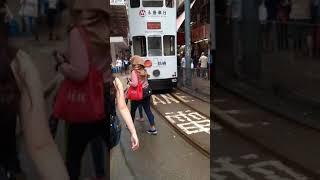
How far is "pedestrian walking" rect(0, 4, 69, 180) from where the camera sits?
0.91 m

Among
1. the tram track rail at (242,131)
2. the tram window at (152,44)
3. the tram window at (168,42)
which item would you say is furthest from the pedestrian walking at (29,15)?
the tram window at (168,42)

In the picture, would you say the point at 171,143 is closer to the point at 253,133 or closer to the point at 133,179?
the point at 133,179

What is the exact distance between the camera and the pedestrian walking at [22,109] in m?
0.91

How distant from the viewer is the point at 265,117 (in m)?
1.05

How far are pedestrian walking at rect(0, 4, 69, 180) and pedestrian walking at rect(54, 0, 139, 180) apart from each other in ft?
0.15

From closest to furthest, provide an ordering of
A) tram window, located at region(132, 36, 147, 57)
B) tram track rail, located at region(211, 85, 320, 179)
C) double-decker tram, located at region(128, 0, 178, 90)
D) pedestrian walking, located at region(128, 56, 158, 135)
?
1. tram track rail, located at region(211, 85, 320, 179)
2. double-decker tram, located at region(128, 0, 178, 90)
3. tram window, located at region(132, 36, 147, 57)
4. pedestrian walking, located at region(128, 56, 158, 135)

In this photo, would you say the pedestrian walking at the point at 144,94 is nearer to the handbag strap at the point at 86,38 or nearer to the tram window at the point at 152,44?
the tram window at the point at 152,44

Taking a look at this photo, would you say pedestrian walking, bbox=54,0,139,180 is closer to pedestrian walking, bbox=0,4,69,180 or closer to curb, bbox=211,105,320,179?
pedestrian walking, bbox=0,4,69,180

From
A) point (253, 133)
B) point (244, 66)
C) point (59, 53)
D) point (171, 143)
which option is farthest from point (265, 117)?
point (171, 143)

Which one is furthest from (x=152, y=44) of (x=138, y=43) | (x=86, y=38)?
(x=86, y=38)

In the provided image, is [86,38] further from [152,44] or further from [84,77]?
[152,44]

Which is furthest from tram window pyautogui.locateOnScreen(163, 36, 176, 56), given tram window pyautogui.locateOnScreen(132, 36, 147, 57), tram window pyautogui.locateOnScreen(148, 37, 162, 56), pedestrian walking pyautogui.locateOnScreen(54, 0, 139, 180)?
pedestrian walking pyautogui.locateOnScreen(54, 0, 139, 180)

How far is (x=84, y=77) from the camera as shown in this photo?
3.10ft

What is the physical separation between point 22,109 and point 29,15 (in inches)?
6.9
